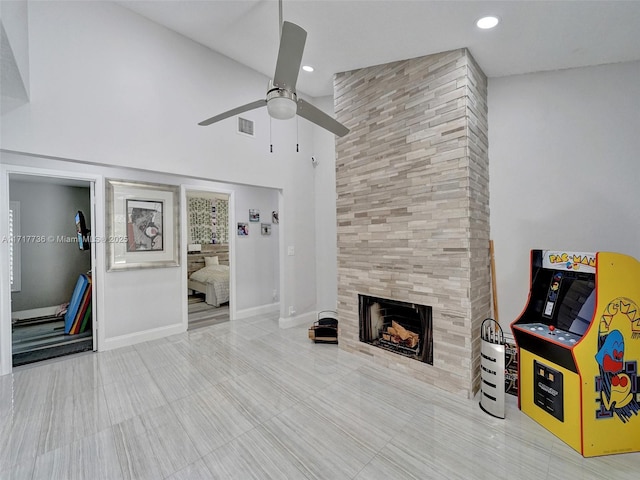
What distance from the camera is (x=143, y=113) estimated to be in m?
3.03

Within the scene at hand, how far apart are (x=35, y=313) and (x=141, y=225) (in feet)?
9.55

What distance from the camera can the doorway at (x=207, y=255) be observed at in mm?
5762

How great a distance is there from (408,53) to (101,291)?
15.1 feet

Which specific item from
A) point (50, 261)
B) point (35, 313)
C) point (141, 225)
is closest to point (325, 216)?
point (141, 225)

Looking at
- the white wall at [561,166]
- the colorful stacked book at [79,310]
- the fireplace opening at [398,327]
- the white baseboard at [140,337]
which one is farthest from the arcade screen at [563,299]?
the colorful stacked book at [79,310]

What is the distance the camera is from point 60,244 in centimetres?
492

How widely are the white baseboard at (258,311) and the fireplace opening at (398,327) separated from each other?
2.49 m

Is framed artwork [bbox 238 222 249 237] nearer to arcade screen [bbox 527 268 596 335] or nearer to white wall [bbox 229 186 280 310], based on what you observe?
white wall [bbox 229 186 280 310]

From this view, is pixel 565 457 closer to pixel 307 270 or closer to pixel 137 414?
pixel 137 414

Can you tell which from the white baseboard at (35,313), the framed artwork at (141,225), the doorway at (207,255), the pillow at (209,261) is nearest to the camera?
the framed artwork at (141,225)

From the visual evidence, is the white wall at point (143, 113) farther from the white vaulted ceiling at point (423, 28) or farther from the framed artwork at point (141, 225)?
the white vaulted ceiling at point (423, 28)

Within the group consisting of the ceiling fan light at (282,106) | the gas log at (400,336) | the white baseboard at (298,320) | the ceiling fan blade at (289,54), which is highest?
the ceiling fan blade at (289,54)

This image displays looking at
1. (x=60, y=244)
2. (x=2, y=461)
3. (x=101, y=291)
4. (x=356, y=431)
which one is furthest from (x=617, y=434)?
(x=60, y=244)

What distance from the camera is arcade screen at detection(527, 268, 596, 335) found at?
2.02 m
